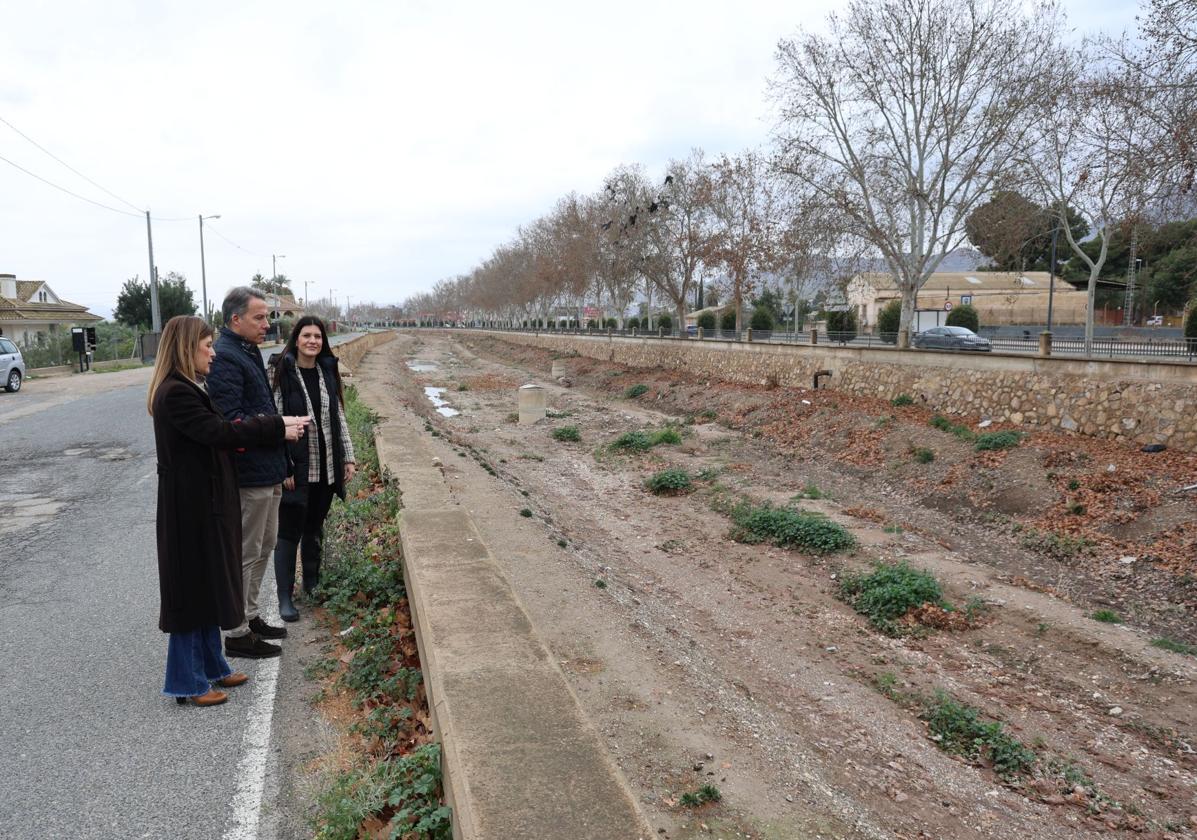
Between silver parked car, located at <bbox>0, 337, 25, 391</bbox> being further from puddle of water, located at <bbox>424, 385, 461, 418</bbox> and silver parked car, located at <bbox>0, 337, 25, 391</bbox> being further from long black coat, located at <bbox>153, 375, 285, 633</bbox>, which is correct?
long black coat, located at <bbox>153, 375, 285, 633</bbox>

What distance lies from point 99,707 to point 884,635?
5.80m

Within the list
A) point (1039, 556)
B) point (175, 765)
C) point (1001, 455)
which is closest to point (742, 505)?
point (1039, 556)

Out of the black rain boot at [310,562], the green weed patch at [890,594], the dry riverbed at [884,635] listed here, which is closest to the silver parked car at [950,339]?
the dry riverbed at [884,635]

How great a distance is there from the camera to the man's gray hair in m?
4.04

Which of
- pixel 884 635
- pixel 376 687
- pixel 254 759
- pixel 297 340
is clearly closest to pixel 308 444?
pixel 297 340

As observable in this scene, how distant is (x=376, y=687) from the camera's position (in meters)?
3.88

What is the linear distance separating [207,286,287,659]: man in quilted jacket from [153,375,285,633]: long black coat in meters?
0.36

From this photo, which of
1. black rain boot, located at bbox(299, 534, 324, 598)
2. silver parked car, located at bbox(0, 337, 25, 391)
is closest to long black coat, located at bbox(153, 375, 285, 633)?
black rain boot, located at bbox(299, 534, 324, 598)

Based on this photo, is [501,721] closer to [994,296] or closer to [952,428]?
[952,428]

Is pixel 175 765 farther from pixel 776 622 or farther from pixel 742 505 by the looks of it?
pixel 742 505

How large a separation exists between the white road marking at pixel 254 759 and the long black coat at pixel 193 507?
45 centimetres

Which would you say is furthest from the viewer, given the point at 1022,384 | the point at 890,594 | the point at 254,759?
the point at 1022,384

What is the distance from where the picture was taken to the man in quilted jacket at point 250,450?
13.0 feet

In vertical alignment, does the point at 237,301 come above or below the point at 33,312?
below
